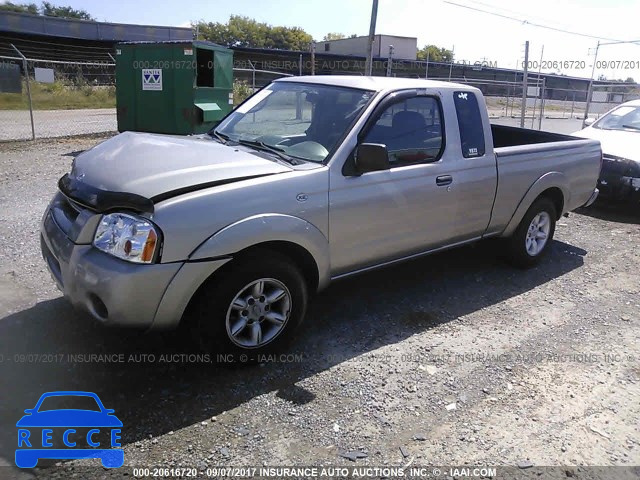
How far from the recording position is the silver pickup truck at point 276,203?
10.4ft

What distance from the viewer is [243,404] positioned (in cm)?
329

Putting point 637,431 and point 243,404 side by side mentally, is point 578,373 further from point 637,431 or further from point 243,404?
point 243,404

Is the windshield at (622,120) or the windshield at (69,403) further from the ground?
the windshield at (622,120)

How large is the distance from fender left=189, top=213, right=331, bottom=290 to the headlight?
0.25 metres

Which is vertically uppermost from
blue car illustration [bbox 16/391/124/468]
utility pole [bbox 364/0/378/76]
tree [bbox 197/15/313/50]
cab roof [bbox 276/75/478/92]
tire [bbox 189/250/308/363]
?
tree [bbox 197/15/313/50]

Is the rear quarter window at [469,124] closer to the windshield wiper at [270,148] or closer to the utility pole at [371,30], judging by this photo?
the windshield wiper at [270,148]

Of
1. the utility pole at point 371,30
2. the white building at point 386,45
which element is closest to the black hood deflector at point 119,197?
Result: the utility pole at point 371,30

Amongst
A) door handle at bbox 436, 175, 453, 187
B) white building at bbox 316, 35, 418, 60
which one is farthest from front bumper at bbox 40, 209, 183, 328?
white building at bbox 316, 35, 418, 60

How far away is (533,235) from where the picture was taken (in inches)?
228

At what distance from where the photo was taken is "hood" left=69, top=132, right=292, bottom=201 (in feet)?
10.8

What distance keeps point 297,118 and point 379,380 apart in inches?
87.3

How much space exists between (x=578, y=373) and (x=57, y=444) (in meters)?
3.37

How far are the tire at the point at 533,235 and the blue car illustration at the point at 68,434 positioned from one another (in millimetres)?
4180

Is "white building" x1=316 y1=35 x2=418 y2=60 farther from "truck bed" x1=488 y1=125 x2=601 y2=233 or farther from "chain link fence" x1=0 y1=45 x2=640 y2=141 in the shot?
"truck bed" x1=488 y1=125 x2=601 y2=233
